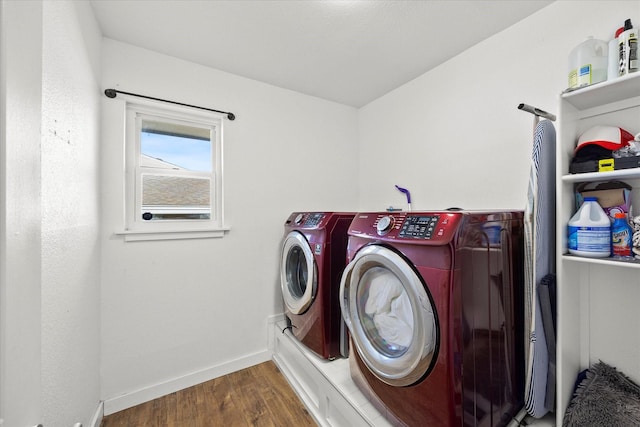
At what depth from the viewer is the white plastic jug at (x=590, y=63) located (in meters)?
1.13

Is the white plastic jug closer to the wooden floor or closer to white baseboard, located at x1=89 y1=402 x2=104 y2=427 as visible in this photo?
the wooden floor

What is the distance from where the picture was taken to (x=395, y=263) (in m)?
1.11

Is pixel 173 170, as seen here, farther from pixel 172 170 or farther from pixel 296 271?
pixel 296 271

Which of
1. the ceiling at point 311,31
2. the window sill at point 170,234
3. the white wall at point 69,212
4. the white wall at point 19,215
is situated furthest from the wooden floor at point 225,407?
the ceiling at point 311,31

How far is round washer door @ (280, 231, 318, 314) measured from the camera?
5.97 ft

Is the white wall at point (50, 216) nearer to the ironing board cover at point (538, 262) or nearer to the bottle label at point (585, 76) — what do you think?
the ironing board cover at point (538, 262)

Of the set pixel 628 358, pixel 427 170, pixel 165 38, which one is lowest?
pixel 628 358

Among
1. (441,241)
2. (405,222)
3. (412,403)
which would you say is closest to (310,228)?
(405,222)

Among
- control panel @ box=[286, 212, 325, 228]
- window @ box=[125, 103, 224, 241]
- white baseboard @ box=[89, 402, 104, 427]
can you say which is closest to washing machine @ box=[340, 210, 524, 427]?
control panel @ box=[286, 212, 325, 228]

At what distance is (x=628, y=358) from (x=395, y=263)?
1175 mm

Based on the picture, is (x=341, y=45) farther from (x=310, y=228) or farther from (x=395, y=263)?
(x=395, y=263)

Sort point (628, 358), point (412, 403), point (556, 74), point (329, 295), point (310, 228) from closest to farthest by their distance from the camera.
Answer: point (412, 403) < point (628, 358) < point (556, 74) < point (329, 295) < point (310, 228)

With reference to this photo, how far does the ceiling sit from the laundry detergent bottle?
1166mm

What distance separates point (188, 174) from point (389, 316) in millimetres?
1715
